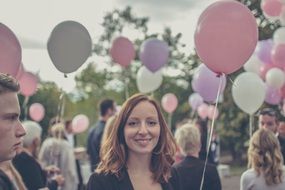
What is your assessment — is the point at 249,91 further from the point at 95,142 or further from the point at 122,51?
the point at 122,51

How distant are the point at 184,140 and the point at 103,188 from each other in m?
1.54

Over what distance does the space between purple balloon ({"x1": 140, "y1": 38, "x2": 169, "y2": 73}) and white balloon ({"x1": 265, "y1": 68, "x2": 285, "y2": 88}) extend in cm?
162

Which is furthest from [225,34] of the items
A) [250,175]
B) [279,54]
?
[279,54]

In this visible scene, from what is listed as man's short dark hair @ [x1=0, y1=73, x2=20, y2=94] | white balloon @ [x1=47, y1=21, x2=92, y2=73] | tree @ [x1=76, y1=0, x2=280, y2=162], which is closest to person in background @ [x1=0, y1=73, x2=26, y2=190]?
man's short dark hair @ [x1=0, y1=73, x2=20, y2=94]

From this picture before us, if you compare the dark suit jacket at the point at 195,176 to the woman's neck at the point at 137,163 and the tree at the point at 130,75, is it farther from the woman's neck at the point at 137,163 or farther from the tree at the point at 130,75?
the tree at the point at 130,75

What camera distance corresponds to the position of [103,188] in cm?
244

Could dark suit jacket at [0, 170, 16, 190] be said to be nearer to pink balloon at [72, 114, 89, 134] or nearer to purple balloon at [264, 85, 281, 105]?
purple balloon at [264, 85, 281, 105]

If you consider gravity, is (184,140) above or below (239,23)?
below

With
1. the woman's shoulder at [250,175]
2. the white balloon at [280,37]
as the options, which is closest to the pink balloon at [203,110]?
the white balloon at [280,37]

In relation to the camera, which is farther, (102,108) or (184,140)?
(102,108)

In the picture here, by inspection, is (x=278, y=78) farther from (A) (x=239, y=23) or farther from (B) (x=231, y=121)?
(B) (x=231, y=121)

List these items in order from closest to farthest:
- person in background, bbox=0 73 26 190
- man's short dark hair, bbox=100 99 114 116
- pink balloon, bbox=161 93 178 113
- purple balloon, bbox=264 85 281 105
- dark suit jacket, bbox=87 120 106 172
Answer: person in background, bbox=0 73 26 190
dark suit jacket, bbox=87 120 106 172
man's short dark hair, bbox=100 99 114 116
purple balloon, bbox=264 85 281 105
pink balloon, bbox=161 93 178 113

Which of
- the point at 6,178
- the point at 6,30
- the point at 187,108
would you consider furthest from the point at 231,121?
the point at 6,178

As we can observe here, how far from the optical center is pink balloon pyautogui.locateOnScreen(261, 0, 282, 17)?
637cm
